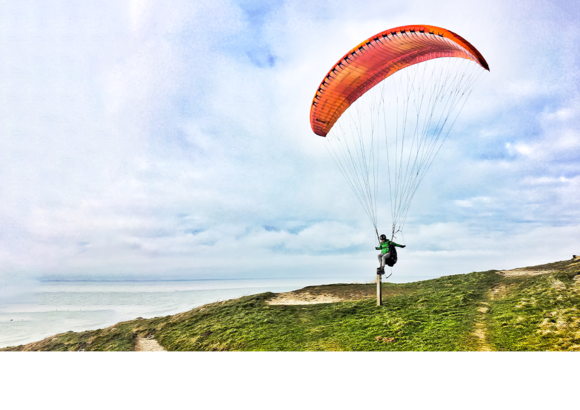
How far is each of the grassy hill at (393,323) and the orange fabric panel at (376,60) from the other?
839cm

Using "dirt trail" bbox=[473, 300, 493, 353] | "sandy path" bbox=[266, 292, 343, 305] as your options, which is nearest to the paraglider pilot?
"dirt trail" bbox=[473, 300, 493, 353]

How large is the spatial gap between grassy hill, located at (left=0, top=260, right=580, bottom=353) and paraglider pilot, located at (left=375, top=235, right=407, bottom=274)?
206 centimetres

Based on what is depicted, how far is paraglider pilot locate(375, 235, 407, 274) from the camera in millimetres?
14195

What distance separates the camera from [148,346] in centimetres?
1694

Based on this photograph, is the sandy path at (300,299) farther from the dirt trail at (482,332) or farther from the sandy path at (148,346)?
the dirt trail at (482,332)

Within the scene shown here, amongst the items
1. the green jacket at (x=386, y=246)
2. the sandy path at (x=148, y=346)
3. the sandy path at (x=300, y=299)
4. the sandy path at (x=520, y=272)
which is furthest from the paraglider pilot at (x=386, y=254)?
the sandy path at (x=148, y=346)

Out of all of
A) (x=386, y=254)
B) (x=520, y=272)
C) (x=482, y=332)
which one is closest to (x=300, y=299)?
(x=386, y=254)

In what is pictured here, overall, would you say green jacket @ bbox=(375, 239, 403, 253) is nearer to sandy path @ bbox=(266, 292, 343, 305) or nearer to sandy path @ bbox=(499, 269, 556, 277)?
sandy path @ bbox=(266, 292, 343, 305)

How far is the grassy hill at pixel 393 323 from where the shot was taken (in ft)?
32.1

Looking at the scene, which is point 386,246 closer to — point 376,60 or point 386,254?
point 386,254
